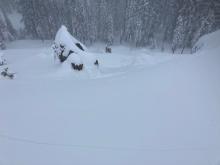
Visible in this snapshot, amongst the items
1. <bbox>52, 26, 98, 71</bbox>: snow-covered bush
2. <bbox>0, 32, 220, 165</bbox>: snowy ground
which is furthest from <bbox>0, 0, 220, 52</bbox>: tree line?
<bbox>0, 32, 220, 165</bbox>: snowy ground

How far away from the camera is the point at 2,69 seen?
18453 mm

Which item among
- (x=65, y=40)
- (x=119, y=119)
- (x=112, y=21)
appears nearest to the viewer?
(x=119, y=119)

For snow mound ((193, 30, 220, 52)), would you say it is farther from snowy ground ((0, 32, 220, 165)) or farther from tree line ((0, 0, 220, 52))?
snowy ground ((0, 32, 220, 165))

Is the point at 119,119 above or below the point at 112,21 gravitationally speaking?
below

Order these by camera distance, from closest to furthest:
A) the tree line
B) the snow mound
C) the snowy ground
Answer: the snowy ground → the snow mound → the tree line

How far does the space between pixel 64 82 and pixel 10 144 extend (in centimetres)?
558

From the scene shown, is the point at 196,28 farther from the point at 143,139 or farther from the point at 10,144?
the point at 10,144

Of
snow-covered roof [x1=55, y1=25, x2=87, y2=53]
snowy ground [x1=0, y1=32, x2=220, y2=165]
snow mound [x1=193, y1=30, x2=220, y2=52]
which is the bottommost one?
snowy ground [x1=0, y1=32, x2=220, y2=165]

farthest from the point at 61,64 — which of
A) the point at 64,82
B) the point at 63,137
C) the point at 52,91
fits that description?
the point at 63,137

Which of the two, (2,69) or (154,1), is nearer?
(2,69)

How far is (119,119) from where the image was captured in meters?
9.93

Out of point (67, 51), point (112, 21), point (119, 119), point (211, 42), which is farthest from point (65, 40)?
point (112, 21)

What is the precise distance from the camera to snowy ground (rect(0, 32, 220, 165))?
8.41m

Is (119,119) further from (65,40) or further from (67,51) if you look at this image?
(65,40)
